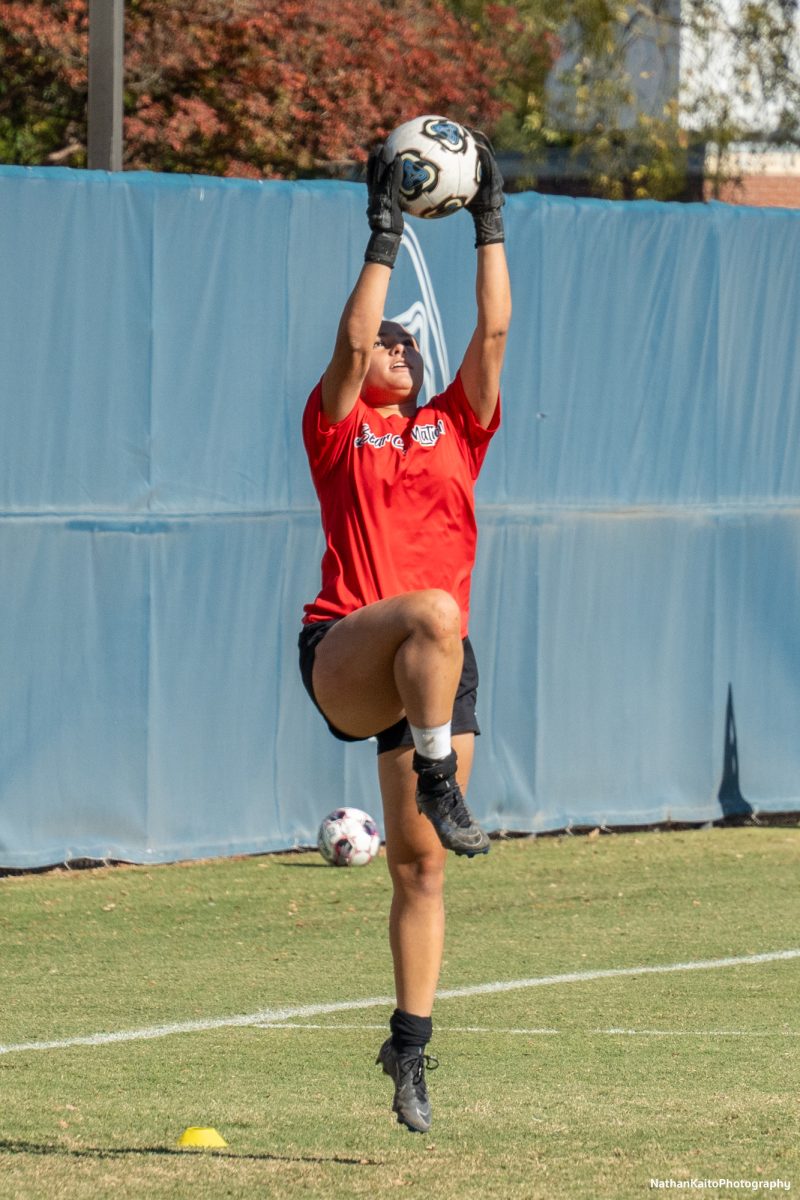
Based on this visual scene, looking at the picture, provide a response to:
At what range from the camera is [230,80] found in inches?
749

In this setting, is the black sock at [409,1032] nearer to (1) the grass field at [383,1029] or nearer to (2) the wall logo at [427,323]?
(1) the grass field at [383,1029]

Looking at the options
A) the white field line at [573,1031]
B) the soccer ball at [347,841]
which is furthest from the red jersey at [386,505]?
the soccer ball at [347,841]

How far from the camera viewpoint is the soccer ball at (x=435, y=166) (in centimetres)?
550

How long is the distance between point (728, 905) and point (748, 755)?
2.71m

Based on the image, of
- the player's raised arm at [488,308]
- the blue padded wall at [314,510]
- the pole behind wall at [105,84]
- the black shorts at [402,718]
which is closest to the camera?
the black shorts at [402,718]

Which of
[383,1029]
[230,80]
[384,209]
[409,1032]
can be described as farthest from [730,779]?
[230,80]

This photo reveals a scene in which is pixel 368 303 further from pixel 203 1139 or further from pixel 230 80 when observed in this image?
pixel 230 80

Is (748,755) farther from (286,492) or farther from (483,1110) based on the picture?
(483,1110)

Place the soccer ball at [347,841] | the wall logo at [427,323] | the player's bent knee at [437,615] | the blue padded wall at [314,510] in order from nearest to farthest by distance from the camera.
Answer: the player's bent knee at [437,615]
the blue padded wall at [314,510]
the soccer ball at [347,841]
the wall logo at [427,323]

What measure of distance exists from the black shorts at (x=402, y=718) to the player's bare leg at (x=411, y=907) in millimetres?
30

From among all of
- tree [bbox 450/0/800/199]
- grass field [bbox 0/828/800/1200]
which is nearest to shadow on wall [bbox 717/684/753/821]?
grass field [bbox 0/828/800/1200]

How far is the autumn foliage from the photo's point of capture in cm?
1845

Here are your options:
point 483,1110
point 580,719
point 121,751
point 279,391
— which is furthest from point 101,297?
point 483,1110

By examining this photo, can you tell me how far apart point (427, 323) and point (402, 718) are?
5599mm
